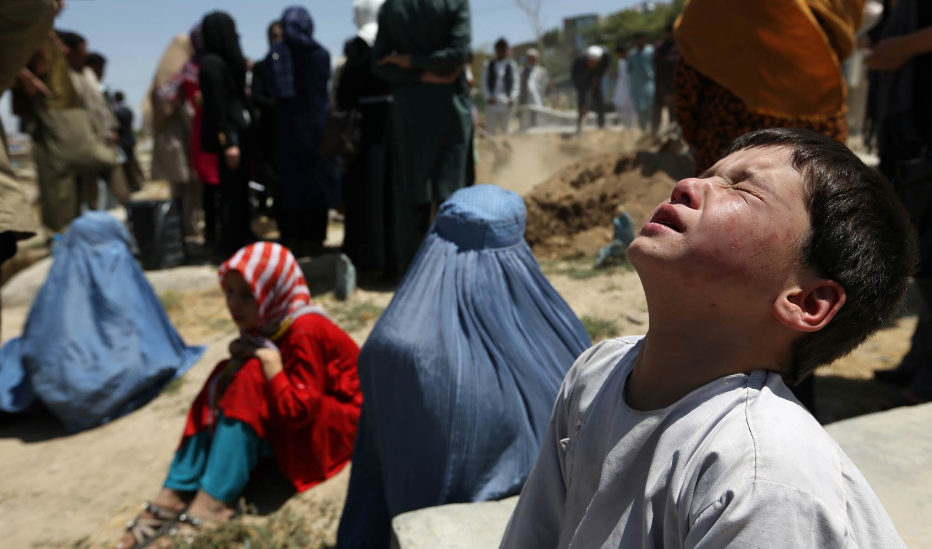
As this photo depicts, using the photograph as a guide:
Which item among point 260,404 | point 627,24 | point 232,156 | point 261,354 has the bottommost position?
point 260,404

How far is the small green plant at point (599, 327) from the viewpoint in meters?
3.89

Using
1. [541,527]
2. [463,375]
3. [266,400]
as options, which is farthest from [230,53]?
[541,527]

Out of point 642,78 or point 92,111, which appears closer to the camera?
point 92,111

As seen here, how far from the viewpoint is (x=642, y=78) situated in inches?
482

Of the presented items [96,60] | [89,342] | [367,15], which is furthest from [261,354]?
[96,60]

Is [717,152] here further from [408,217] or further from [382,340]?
[408,217]

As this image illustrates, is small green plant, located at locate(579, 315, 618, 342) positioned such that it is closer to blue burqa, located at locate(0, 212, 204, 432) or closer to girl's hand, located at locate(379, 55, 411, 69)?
girl's hand, located at locate(379, 55, 411, 69)

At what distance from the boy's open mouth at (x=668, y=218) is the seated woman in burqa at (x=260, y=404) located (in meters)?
1.93

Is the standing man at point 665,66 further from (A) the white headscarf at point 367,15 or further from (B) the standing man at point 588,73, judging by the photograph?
(A) the white headscarf at point 367,15

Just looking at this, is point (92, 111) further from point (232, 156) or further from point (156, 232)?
point (232, 156)

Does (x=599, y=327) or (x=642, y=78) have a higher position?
(x=642, y=78)

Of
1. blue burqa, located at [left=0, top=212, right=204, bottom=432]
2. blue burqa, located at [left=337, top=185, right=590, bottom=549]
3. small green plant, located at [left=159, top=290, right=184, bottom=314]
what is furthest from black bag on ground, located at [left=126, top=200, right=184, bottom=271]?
blue burqa, located at [left=337, top=185, right=590, bottom=549]

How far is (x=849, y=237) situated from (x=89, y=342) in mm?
3716

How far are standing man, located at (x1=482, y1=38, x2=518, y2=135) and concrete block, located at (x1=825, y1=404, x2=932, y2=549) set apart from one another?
10.5 metres
